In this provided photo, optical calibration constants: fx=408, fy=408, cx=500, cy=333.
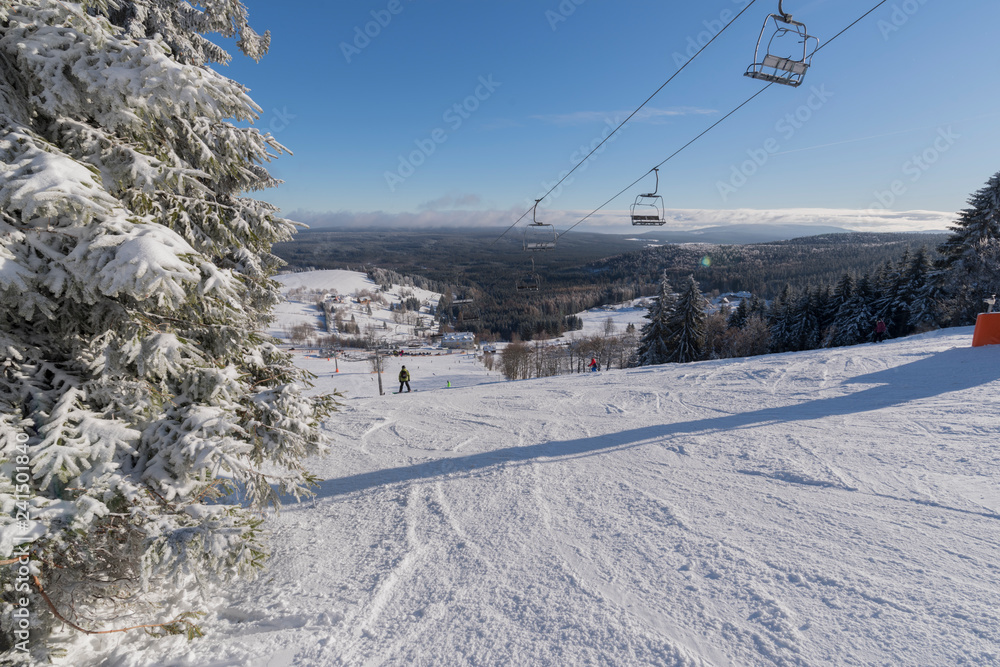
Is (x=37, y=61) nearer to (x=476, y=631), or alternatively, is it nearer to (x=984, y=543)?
(x=476, y=631)

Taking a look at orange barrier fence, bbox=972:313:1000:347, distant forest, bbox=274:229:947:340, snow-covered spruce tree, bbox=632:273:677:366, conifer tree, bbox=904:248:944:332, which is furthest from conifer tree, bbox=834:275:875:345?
distant forest, bbox=274:229:947:340

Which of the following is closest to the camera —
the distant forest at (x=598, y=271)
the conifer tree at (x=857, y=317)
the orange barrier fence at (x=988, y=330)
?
the orange barrier fence at (x=988, y=330)

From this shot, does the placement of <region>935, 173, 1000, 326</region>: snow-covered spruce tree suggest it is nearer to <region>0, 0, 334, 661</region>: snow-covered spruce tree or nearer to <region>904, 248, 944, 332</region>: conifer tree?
<region>904, 248, 944, 332</region>: conifer tree

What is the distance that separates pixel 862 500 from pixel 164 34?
1018cm

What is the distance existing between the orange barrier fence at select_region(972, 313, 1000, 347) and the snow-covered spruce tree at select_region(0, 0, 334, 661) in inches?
650

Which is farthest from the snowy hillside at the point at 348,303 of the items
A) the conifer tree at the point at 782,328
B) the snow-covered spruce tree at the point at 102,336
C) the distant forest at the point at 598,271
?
the snow-covered spruce tree at the point at 102,336

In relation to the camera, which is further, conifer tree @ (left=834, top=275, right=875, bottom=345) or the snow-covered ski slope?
conifer tree @ (left=834, top=275, right=875, bottom=345)

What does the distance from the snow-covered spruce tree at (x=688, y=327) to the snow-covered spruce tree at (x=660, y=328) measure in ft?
1.06

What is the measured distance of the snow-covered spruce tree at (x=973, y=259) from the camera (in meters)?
22.5

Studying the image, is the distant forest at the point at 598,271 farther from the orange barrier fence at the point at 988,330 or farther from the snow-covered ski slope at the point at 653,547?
the snow-covered ski slope at the point at 653,547

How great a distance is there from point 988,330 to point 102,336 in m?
17.8

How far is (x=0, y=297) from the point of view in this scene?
9.31 feet

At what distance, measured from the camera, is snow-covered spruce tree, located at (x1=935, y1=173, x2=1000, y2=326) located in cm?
2247

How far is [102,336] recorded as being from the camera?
3.49 meters
